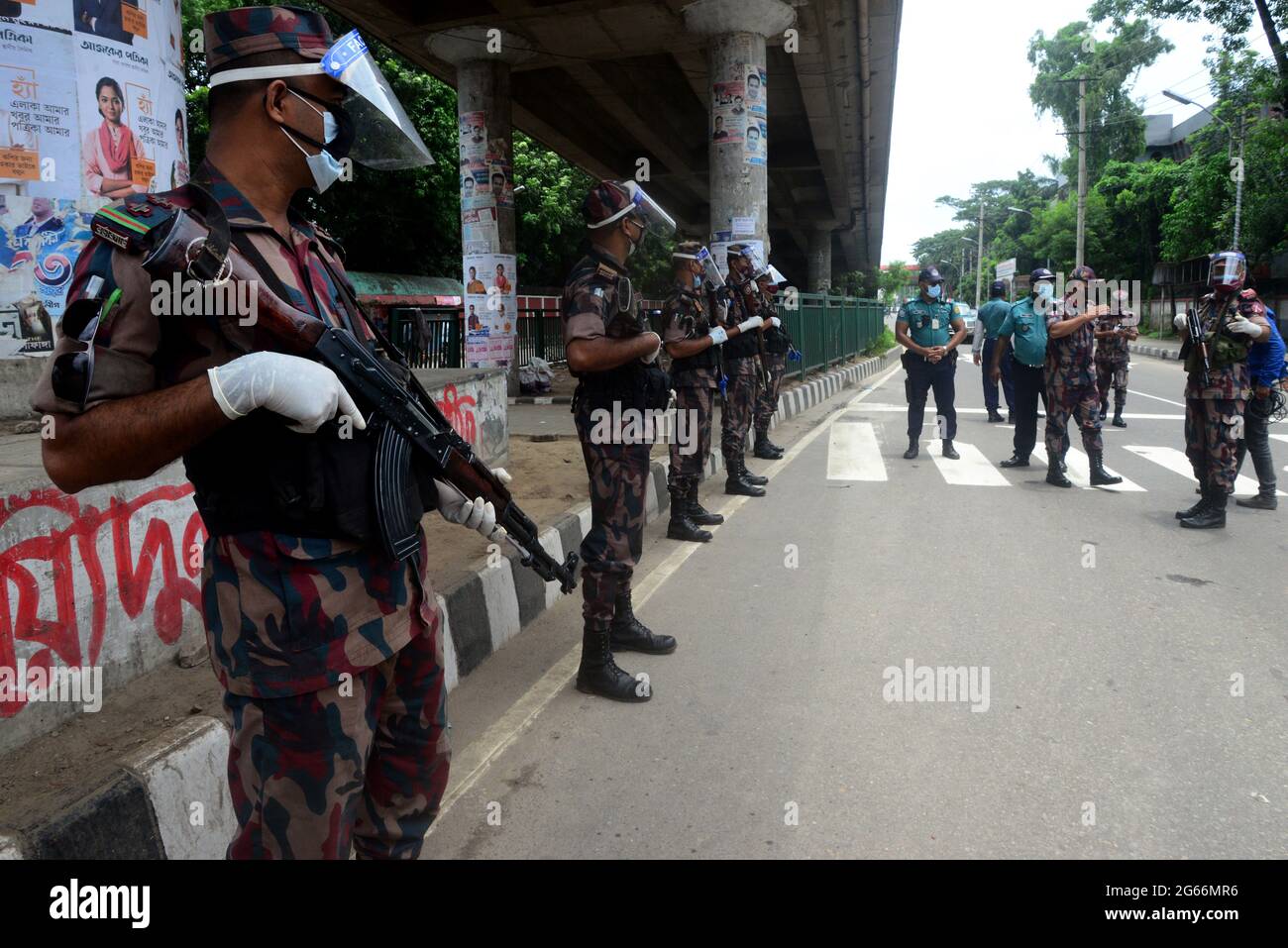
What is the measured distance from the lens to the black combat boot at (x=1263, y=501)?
21.1 ft

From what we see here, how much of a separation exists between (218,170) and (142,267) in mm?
356

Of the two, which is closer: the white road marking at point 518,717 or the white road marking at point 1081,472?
the white road marking at point 518,717

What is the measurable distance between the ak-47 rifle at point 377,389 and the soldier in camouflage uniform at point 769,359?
6.03m

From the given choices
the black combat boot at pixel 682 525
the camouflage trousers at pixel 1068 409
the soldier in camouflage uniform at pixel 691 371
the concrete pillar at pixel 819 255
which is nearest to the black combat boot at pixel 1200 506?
the camouflage trousers at pixel 1068 409

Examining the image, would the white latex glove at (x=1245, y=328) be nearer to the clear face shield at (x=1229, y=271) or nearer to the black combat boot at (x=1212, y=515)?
the clear face shield at (x=1229, y=271)

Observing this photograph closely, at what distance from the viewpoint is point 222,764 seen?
98.0 inches

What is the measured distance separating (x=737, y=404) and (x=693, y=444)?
1599mm

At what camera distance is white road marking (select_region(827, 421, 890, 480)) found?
8.07m

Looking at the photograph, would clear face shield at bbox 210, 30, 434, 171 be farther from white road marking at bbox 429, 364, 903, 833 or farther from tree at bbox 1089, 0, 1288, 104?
tree at bbox 1089, 0, 1288, 104

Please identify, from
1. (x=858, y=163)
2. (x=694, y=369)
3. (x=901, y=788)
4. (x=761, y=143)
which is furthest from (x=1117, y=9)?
(x=901, y=788)

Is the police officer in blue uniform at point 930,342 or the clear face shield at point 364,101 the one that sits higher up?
the clear face shield at point 364,101

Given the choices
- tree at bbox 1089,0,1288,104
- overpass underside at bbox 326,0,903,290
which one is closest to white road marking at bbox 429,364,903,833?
overpass underside at bbox 326,0,903,290

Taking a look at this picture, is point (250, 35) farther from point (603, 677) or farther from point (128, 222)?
point (603, 677)
